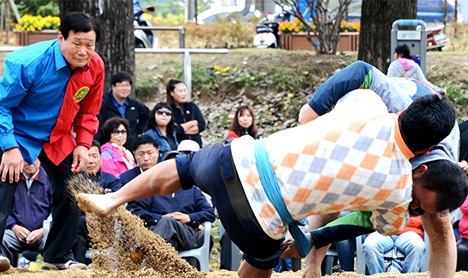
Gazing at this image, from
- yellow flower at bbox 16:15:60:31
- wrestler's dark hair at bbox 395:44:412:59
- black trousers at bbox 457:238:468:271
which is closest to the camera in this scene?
black trousers at bbox 457:238:468:271

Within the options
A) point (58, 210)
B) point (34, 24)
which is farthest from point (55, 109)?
point (34, 24)

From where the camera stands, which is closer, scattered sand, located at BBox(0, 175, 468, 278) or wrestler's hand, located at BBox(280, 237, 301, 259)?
wrestler's hand, located at BBox(280, 237, 301, 259)

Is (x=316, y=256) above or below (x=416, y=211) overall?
below

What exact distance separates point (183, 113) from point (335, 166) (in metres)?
4.23

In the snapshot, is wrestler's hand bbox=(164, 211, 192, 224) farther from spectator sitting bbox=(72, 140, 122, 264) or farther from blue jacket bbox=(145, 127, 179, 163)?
blue jacket bbox=(145, 127, 179, 163)

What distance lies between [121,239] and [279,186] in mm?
1477

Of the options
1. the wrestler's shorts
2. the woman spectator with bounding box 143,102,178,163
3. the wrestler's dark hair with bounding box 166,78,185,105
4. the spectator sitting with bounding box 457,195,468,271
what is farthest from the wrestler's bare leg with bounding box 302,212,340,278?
the wrestler's dark hair with bounding box 166,78,185,105

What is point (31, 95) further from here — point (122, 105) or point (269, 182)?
point (122, 105)

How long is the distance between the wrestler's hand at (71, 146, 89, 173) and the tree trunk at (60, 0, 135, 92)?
10.6 ft

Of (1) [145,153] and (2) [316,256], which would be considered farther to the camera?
(1) [145,153]

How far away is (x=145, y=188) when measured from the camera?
366cm

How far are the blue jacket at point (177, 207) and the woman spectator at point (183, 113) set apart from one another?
4.98ft

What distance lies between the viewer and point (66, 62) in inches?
177

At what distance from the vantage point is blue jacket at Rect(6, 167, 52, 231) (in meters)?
5.55
